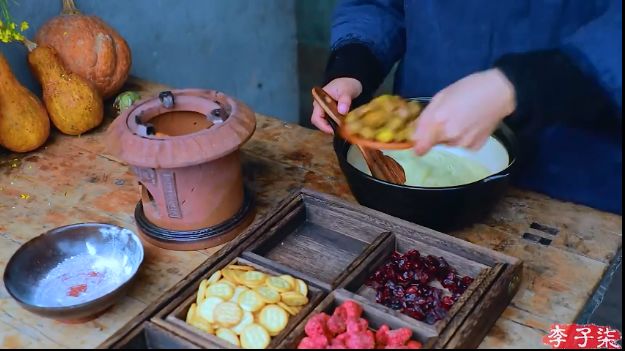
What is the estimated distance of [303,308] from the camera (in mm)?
1206

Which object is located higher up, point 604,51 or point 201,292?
point 604,51

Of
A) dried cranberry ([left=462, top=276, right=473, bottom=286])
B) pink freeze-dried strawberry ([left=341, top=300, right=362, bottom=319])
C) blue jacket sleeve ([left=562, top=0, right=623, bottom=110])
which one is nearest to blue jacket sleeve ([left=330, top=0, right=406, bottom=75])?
blue jacket sleeve ([left=562, top=0, right=623, bottom=110])

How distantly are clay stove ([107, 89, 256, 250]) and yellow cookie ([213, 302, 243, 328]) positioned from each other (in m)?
0.30

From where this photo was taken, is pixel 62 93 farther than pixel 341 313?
Yes

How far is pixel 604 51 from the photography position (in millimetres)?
1249

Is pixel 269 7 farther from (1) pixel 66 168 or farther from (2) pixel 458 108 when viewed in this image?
(2) pixel 458 108

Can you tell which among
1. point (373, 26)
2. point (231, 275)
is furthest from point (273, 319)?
point (373, 26)

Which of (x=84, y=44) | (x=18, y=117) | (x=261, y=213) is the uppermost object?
(x=84, y=44)

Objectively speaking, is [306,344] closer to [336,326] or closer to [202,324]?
[336,326]

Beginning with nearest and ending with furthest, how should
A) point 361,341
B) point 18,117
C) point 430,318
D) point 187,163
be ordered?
point 361,341
point 430,318
point 187,163
point 18,117

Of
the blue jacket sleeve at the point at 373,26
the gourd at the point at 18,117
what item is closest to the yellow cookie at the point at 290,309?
the blue jacket sleeve at the point at 373,26

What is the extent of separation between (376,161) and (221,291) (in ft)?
1.48

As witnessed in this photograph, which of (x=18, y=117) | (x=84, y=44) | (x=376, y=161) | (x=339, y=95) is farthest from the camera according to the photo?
(x=84, y=44)

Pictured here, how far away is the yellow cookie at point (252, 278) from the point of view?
126 cm
